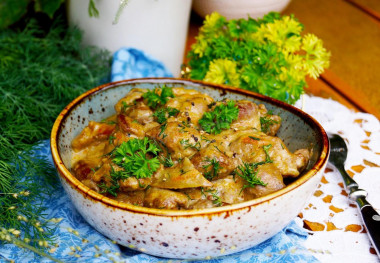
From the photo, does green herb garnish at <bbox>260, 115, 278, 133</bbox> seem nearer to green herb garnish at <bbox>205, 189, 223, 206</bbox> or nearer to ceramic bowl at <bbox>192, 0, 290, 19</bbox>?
green herb garnish at <bbox>205, 189, 223, 206</bbox>

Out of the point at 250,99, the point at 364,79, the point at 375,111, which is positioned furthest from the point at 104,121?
the point at 364,79

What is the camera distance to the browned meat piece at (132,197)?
1.58 metres

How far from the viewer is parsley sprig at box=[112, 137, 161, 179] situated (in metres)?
1.56

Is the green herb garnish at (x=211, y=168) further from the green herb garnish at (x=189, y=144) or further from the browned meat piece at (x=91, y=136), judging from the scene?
the browned meat piece at (x=91, y=136)

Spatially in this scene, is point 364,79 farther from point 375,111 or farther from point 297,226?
point 297,226

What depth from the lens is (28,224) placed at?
5.59 feet

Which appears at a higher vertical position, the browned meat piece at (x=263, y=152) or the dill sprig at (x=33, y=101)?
the browned meat piece at (x=263, y=152)

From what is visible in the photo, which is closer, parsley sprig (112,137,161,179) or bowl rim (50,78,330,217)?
bowl rim (50,78,330,217)

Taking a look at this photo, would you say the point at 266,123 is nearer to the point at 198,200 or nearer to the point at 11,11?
the point at 198,200

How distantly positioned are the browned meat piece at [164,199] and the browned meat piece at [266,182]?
235 millimetres

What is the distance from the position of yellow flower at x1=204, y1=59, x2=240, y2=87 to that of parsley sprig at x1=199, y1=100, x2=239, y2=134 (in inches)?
21.9

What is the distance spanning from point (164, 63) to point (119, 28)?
14.8 inches

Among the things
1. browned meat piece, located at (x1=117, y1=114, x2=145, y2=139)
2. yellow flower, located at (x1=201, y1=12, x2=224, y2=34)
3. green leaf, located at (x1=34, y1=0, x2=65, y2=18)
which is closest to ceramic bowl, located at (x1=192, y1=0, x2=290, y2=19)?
yellow flower, located at (x1=201, y1=12, x2=224, y2=34)

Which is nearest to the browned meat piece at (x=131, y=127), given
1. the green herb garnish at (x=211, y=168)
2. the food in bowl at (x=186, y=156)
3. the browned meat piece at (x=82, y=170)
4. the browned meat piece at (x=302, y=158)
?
the food in bowl at (x=186, y=156)
